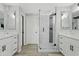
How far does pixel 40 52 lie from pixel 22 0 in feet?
2.96

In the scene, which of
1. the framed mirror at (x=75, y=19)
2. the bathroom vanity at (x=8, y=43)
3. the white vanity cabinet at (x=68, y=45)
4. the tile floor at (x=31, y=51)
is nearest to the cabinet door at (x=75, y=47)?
the white vanity cabinet at (x=68, y=45)

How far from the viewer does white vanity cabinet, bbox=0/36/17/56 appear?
1.46 m

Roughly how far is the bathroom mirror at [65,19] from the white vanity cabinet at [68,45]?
191 mm

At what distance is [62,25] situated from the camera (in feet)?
4.87

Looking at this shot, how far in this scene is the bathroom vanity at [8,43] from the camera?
1455mm

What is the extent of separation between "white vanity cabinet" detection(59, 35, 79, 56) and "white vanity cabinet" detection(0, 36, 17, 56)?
79cm

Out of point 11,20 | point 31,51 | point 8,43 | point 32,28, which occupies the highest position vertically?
point 11,20

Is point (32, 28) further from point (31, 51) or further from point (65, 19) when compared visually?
point (65, 19)

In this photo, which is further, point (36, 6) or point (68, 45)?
point (68, 45)

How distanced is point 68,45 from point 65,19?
47 centimetres

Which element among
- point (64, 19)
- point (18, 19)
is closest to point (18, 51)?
point (18, 19)

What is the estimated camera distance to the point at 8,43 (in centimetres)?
158

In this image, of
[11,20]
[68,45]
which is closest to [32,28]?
[11,20]

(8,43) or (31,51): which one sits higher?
(8,43)
